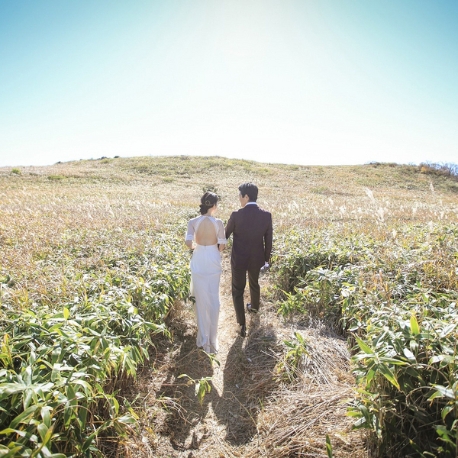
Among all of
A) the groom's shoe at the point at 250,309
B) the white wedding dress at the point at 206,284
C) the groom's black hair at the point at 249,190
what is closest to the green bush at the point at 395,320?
the groom's shoe at the point at 250,309

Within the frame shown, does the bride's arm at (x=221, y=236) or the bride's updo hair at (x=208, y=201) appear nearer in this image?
the bride's updo hair at (x=208, y=201)

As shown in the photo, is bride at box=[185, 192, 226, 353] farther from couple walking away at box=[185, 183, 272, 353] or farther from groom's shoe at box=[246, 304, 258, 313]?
groom's shoe at box=[246, 304, 258, 313]

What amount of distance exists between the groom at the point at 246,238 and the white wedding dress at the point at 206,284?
48 centimetres

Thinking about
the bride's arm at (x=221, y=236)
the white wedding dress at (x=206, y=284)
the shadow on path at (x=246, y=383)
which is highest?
the bride's arm at (x=221, y=236)

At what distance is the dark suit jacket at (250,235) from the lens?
5.07 metres

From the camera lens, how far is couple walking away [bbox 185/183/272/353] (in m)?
4.71

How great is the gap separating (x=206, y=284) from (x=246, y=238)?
1.10 meters

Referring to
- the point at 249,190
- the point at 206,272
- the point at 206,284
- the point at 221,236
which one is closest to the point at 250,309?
the point at 206,284

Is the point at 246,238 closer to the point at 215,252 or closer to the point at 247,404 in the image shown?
the point at 215,252

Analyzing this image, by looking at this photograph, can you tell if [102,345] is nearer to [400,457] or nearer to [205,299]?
[205,299]

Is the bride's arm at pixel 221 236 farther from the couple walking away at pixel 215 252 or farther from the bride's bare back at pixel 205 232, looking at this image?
the bride's bare back at pixel 205 232

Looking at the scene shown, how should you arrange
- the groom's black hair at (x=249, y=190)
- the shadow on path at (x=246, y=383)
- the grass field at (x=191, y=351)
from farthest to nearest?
the groom's black hair at (x=249, y=190) < the shadow on path at (x=246, y=383) < the grass field at (x=191, y=351)

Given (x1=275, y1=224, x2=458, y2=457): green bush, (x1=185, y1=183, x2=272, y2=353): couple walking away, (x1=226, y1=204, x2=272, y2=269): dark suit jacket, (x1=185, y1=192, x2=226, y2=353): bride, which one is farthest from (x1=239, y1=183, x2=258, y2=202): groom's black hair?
(x1=275, y1=224, x2=458, y2=457): green bush

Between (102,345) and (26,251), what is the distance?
5.31 metres
